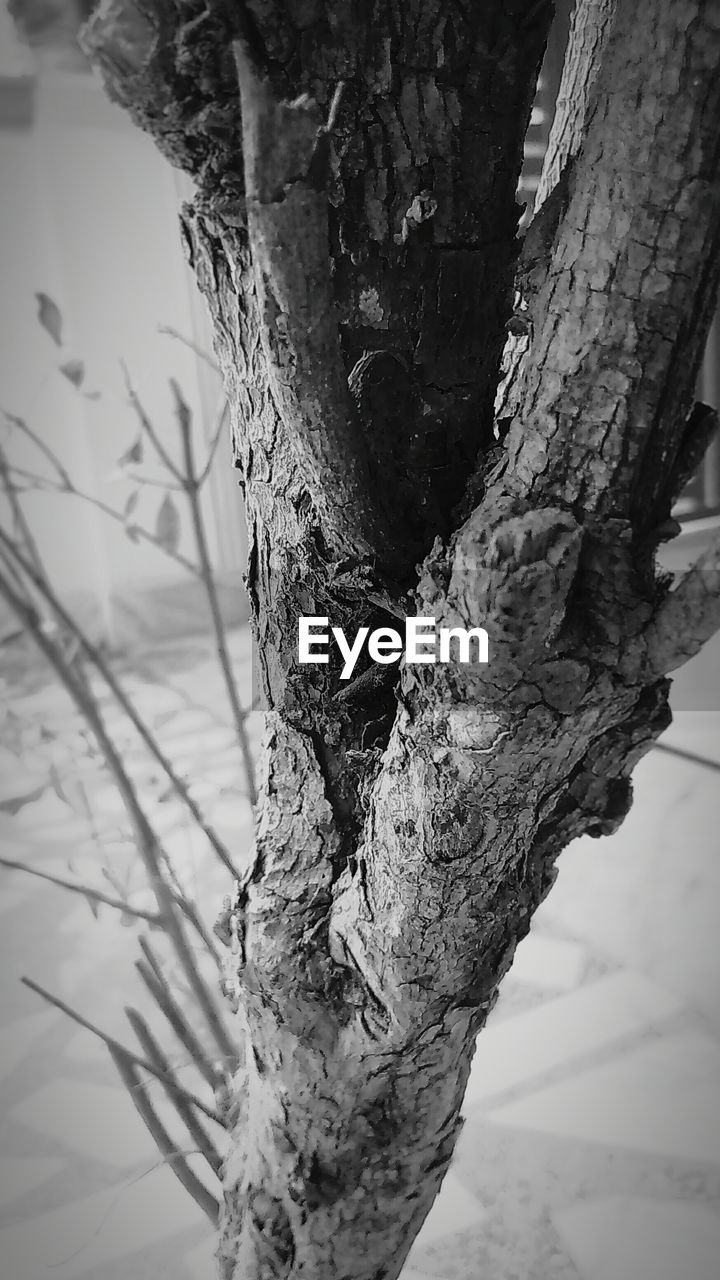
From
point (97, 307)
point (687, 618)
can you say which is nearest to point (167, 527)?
point (687, 618)

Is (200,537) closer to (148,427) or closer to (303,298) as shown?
(148,427)

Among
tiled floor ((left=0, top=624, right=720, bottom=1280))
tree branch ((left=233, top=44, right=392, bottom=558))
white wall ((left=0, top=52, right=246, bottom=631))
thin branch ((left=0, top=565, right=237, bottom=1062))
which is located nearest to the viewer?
tree branch ((left=233, top=44, right=392, bottom=558))

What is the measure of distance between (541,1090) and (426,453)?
3.20 ft

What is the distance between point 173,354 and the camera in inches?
83.0

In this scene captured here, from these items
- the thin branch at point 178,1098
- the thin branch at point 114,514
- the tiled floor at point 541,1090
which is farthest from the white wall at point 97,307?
the thin branch at point 178,1098

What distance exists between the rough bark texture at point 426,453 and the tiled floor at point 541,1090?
0.34 m

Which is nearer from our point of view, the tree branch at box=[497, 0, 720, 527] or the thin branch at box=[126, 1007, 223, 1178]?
the tree branch at box=[497, 0, 720, 527]

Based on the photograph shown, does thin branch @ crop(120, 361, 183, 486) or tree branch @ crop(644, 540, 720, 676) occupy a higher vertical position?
thin branch @ crop(120, 361, 183, 486)

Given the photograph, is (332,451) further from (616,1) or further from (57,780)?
(57,780)

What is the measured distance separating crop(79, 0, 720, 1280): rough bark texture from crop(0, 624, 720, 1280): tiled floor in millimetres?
342

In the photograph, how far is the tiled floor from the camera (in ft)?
2.95

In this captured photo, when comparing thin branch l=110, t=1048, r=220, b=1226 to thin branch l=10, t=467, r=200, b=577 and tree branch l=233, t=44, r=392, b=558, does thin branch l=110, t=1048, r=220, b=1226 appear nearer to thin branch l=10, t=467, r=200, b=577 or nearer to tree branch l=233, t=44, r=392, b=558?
thin branch l=10, t=467, r=200, b=577

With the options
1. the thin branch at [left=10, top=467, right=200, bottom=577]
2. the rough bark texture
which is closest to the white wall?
the thin branch at [left=10, top=467, right=200, bottom=577]

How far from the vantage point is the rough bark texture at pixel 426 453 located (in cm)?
29
